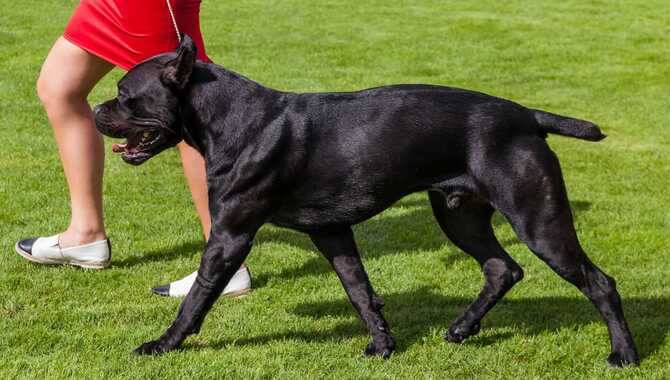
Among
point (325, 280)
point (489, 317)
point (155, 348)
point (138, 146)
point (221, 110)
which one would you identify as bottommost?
point (325, 280)

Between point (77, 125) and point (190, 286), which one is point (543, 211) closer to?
point (190, 286)

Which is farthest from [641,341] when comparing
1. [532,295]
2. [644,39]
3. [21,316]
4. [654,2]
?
[654,2]

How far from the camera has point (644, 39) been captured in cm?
1731

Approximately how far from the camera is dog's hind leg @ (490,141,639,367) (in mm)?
4391

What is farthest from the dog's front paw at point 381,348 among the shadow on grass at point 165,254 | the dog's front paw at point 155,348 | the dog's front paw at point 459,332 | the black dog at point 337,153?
the shadow on grass at point 165,254

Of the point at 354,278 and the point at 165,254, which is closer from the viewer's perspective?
the point at 354,278

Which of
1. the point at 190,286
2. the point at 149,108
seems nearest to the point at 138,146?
the point at 149,108

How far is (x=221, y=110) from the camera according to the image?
4504 millimetres

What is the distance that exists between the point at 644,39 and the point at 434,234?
11610 mm

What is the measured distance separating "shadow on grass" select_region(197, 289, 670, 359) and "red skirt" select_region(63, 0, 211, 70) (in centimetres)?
153

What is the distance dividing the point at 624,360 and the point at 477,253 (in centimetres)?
90

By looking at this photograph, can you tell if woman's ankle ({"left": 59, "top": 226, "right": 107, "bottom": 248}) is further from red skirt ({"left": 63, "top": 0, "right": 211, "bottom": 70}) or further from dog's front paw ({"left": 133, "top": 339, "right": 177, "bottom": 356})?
dog's front paw ({"left": 133, "top": 339, "right": 177, "bottom": 356})

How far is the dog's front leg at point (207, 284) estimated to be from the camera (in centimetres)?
457

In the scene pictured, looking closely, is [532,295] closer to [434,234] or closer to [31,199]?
[434,234]
